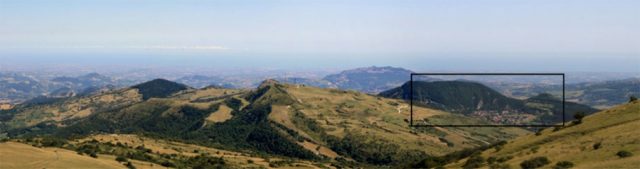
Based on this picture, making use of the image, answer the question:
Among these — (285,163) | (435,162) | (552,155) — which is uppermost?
(552,155)

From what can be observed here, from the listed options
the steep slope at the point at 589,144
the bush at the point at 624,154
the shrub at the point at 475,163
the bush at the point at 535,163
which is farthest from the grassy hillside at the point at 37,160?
the bush at the point at 624,154

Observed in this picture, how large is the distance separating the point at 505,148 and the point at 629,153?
2739cm

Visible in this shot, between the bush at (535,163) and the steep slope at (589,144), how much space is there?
0.72 metres

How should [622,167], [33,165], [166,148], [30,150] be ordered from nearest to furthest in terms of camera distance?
1. [622,167]
2. [33,165]
3. [30,150]
4. [166,148]

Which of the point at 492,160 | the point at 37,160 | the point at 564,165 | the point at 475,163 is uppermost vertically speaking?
the point at 564,165

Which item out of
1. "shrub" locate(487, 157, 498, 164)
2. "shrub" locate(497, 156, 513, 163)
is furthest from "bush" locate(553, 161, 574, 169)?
"shrub" locate(487, 157, 498, 164)

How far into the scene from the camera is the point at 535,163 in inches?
2020

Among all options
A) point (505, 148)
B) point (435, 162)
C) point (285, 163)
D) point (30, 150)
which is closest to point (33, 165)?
point (30, 150)

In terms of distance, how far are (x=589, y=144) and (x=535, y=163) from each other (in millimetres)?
6866

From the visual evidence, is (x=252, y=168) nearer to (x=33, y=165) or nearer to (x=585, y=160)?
(x=33, y=165)

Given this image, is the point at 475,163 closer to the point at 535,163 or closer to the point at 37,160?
the point at 535,163

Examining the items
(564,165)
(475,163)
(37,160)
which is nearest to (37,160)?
(37,160)

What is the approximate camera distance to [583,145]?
54.5 m

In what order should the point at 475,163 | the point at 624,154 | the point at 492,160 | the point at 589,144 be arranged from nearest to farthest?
the point at 624,154
the point at 589,144
the point at 492,160
the point at 475,163
